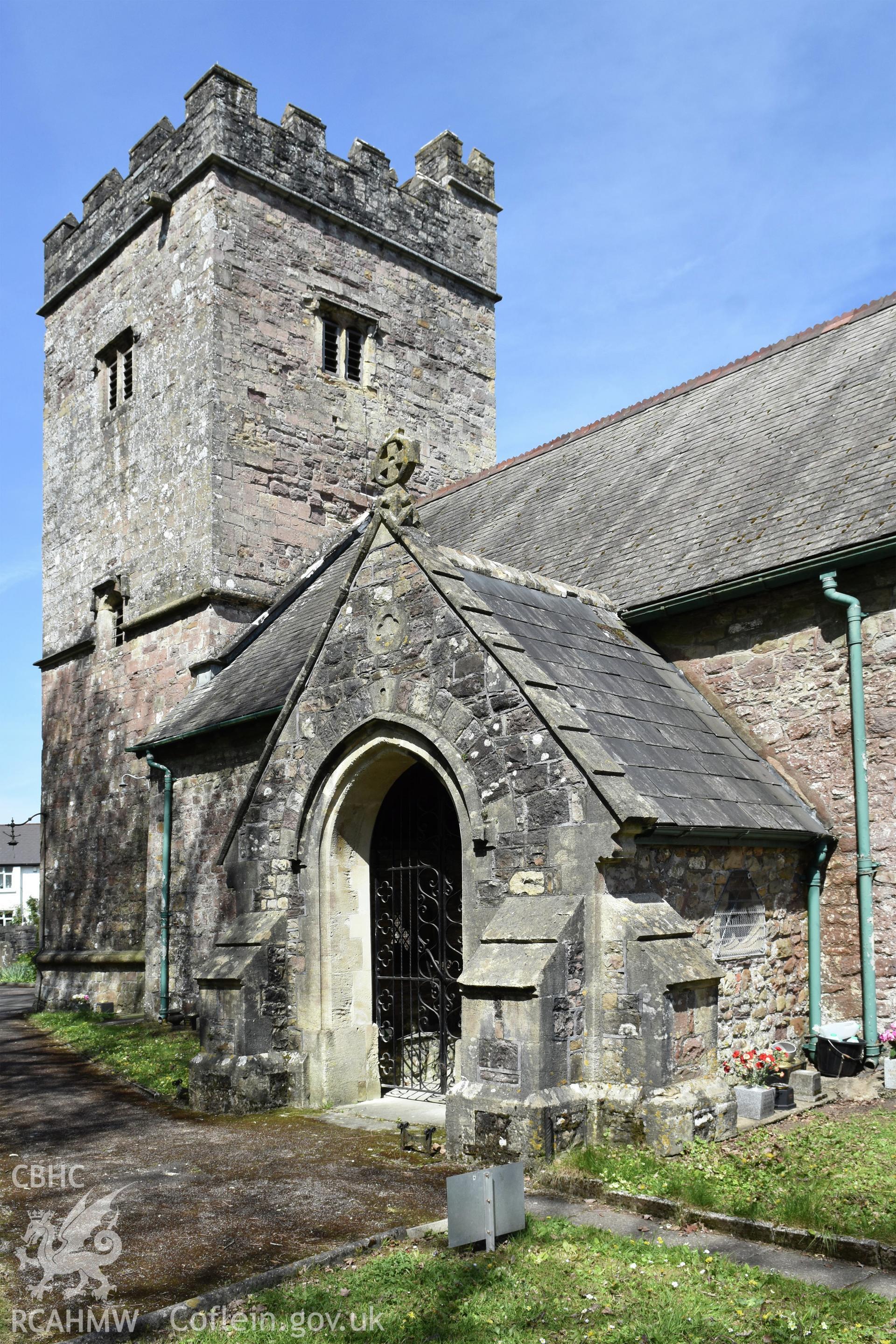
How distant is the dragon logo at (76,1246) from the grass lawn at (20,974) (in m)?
26.2

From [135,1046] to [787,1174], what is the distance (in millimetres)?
9731

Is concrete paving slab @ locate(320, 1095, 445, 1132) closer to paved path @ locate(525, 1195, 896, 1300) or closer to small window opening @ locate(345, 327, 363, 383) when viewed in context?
paved path @ locate(525, 1195, 896, 1300)

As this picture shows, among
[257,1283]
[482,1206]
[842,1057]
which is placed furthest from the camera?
[842,1057]

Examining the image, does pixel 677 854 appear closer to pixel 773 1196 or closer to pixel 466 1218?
pixel 773 1196

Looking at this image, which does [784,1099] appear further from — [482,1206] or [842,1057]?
[482,1206]

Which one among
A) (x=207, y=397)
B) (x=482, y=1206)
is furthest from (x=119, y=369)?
(x=482, y=1206)

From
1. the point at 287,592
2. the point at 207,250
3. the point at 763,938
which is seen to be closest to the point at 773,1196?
the point at 763,938

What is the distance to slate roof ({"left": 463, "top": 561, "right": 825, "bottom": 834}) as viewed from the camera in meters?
8.55

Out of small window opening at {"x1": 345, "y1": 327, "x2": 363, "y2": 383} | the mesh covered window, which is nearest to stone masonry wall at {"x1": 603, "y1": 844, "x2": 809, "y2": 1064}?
the mesh covered window

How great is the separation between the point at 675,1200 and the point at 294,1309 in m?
2.33

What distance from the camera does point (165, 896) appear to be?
1644 centimetres

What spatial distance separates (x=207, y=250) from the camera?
724 inches

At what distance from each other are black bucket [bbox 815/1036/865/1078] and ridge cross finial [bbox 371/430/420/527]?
571 cm

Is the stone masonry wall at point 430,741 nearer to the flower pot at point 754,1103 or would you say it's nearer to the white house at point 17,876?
the flower pot at point 754,1103
